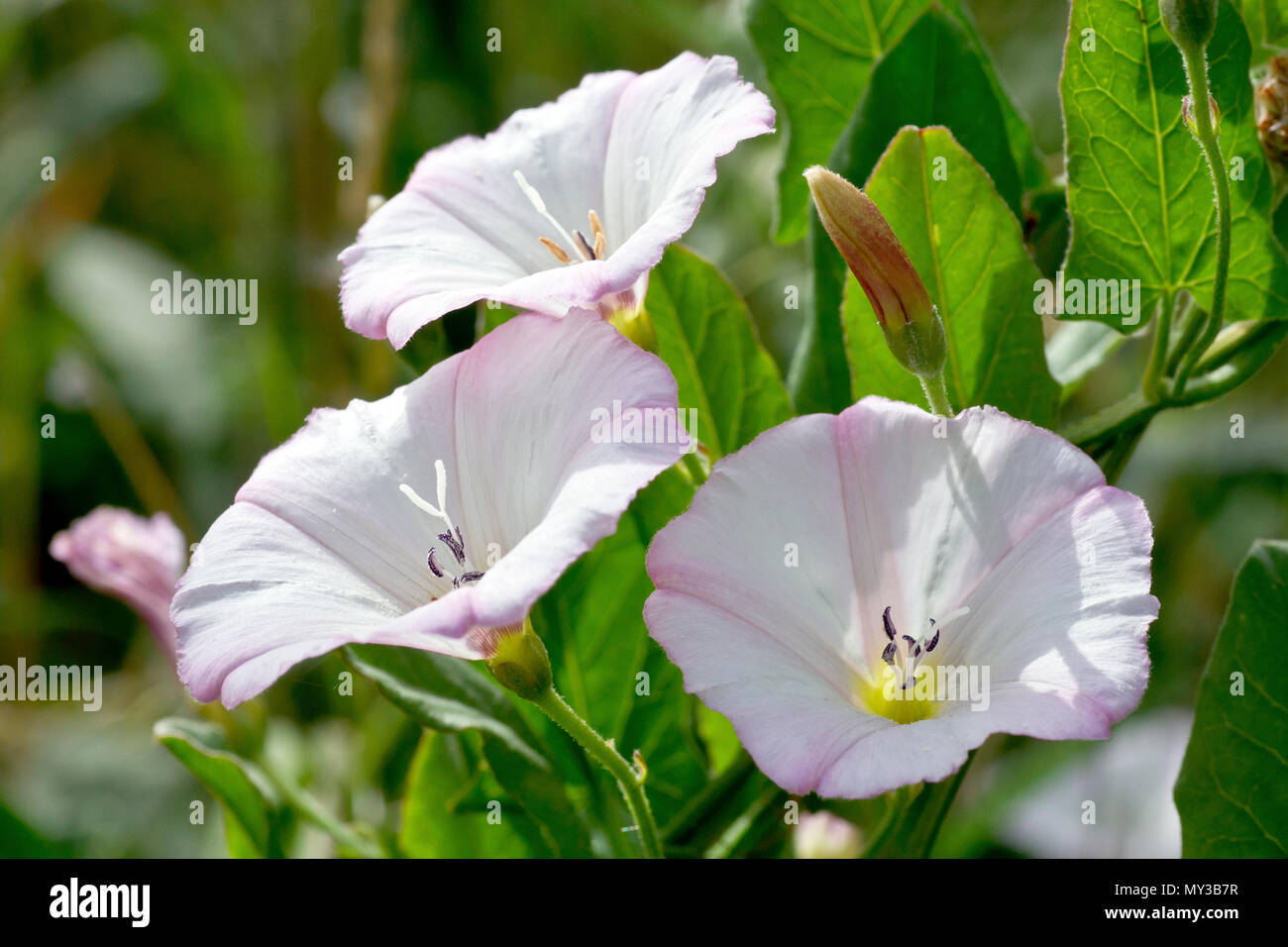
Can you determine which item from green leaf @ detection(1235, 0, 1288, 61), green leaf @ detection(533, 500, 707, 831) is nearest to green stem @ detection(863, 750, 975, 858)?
green leaf @ detection(533, 500, 707, 831)

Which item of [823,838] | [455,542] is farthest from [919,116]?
[823,838]

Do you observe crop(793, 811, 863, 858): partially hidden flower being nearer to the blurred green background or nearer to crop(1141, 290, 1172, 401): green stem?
the blurred green background

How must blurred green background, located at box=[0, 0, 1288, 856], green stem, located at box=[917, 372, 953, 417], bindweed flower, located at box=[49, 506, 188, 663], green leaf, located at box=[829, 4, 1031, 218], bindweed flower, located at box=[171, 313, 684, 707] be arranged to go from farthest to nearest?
blurred green background, located at box=[0, 0, 1288, 856], bindweed flower, located at box=[49, 506, 188, 663], green leaf, located at box=[829, 4, 1031, 218], green stem, located at box=[917, 372, 953, 417], bindweed flower, located at box=[171, 313, 684, 707]

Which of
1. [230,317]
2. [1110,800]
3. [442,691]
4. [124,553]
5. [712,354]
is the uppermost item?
[230,317]

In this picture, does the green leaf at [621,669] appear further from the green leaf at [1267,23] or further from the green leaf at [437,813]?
the green leaf at [1267,23]

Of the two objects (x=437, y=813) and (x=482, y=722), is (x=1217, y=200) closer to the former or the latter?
(x=482, y=722)

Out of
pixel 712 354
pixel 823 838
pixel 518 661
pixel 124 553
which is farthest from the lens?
pixel 823 838

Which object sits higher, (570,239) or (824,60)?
(824,60)
